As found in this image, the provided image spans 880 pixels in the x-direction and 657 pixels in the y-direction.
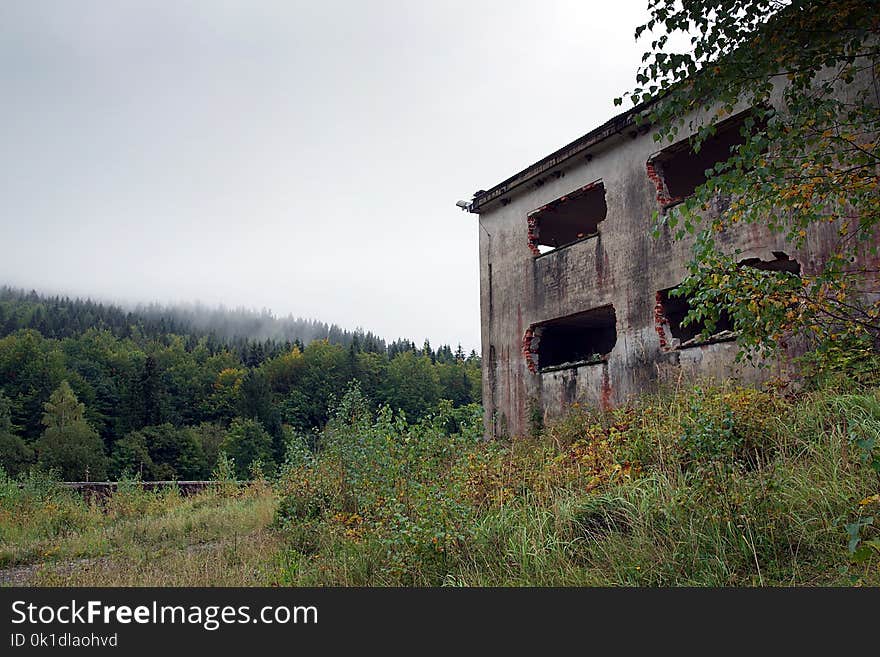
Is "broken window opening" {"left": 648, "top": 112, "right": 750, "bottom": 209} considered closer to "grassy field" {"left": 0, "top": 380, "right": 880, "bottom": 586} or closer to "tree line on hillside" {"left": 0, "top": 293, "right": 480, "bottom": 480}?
"grassy field" {"left": 0, "top": 380, "right": 880, "bottom": 586}

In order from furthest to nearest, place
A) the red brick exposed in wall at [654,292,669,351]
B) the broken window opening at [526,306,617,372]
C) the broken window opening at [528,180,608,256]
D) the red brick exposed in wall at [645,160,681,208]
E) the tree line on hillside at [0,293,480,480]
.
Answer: the tree line on hillside at [0,293,480,480]
the broken window opening at [526,306,617,372]
the broken window opening at [528,180,608,256]
the red brick exposed in wall at [645,160,681,208]
the red brick exposed in wall at [654,292,669,351]

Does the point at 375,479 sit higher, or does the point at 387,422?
the point at 387,422

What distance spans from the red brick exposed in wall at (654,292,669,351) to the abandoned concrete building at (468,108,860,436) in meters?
0.02

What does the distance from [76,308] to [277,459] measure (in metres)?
86.1

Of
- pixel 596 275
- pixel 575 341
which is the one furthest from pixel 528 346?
pixel 596 275

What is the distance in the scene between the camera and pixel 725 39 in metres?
4.46

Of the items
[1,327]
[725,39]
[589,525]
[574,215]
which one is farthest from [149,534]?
[1,327]

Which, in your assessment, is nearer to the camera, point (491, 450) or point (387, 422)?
point (491, 450)

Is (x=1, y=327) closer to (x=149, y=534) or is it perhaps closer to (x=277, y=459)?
(x=277, y=459)

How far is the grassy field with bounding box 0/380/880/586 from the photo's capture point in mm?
4633

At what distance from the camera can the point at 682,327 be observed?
11.3 metres

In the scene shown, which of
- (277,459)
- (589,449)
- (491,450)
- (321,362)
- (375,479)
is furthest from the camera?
(321,362)

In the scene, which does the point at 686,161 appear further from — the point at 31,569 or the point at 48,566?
the point at 31,569

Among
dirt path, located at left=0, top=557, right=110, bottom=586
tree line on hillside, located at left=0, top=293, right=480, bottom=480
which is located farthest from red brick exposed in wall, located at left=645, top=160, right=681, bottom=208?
tree line on hillside, located at left=0, top=293, right=480, bottom=480
